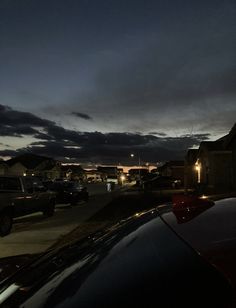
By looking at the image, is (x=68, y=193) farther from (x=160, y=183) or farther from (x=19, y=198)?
(x=160, y=183)

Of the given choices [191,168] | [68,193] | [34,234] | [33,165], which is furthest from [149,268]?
[33,165]

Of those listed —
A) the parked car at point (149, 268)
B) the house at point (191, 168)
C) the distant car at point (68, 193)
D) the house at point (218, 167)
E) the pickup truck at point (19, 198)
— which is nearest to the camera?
the parked car at point (149, 268)

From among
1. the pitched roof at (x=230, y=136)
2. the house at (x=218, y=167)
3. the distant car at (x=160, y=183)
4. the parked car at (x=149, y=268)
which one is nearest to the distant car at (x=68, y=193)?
the pitched roof at (x=230, y=136)

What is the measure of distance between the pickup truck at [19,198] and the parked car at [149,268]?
1136 cm

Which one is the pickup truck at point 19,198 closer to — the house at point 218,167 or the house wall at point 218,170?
the house at point 218,167

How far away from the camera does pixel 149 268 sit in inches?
80.9

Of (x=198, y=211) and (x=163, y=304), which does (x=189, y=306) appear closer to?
(x=163, y=304)

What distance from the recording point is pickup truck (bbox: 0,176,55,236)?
1419cm

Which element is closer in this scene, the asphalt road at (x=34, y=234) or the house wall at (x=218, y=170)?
the asphalt road at (x=34, y=234)

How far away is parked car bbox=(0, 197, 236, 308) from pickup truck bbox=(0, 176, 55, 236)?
1136cm

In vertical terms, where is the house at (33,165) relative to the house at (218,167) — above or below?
above

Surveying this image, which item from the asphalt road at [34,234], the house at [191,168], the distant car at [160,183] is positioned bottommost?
the asphalt road at [34,234]

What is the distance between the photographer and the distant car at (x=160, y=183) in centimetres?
5572

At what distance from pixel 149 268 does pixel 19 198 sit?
46.3ft
